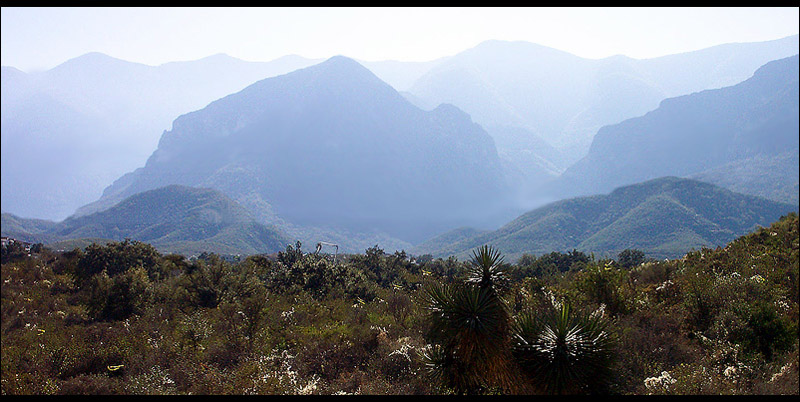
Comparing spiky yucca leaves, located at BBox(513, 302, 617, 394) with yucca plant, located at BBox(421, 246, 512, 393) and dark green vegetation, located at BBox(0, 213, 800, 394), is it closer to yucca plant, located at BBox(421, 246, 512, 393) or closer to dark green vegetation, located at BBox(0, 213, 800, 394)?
dark green vegetation, located at BBox(0, 213, 800, 394)

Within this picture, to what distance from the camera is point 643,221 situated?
97.8 meters

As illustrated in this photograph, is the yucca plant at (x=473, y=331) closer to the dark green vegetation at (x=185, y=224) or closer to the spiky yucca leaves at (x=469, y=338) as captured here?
the spiky yucca leaves at (x=469, y=338)

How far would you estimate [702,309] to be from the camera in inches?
551

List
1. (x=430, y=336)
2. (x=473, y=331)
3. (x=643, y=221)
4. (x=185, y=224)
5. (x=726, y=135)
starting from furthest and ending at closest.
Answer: (x=185, y=224) → (x=726, y=135) → (x=643, y=221) → (x=430, y=336) → (x=473, y=331)

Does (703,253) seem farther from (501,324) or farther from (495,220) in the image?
(495,220)

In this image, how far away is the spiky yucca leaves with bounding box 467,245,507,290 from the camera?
6.71m

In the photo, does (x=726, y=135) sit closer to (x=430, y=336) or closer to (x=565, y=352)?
(x=565, y=352)

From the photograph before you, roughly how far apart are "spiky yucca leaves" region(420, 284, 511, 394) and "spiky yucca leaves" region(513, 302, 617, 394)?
→ 1.04 ft

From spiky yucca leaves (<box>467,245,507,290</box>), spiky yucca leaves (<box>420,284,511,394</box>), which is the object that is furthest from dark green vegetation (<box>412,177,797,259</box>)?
spiky yucca leaves (<box>420,284,511,394</box>)

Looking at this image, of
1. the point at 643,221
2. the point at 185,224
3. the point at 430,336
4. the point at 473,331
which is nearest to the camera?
the point at 473,331

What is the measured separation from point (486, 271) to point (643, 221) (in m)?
106

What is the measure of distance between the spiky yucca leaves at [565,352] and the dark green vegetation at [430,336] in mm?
21

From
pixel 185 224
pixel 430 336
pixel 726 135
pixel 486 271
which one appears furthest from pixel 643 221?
pixel 185 224
